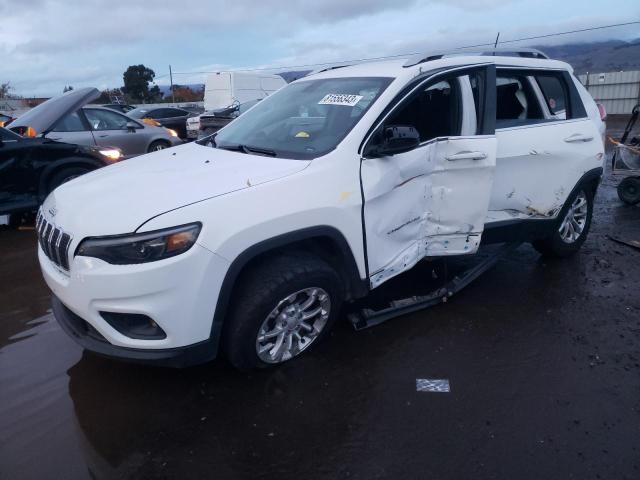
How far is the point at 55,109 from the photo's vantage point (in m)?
6.05

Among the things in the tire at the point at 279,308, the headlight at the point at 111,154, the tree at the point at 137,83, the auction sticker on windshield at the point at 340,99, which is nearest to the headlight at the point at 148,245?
the tire at the point at 279,308

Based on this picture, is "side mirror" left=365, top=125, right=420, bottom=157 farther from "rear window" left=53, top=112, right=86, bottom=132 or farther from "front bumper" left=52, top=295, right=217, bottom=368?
"rear window" left=53, top=112, right=86, bottom=132

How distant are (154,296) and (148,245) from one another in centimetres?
26

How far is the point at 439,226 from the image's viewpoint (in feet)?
11.6

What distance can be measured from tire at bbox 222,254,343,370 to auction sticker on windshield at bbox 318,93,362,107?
1.13 m

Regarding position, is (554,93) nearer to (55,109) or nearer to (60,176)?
(55,109)

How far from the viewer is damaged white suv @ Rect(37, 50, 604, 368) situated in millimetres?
2449

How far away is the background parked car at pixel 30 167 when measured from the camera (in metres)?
5.93

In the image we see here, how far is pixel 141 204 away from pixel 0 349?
1.87 metres

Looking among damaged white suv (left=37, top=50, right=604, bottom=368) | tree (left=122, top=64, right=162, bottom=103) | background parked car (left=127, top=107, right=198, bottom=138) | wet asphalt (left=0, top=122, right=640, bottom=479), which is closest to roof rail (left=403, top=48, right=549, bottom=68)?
damaged white suv (left=37, top=50, right=604, bottom=368)

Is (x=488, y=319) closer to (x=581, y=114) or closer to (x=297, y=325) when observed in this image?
(x=297, y=325)

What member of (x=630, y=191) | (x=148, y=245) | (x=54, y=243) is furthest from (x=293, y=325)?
(x=630, y=191)

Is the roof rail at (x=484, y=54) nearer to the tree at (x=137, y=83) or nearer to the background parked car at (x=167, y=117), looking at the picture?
the background parked car at (x=167, y=117)

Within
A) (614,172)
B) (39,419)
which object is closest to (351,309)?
(39,419)
